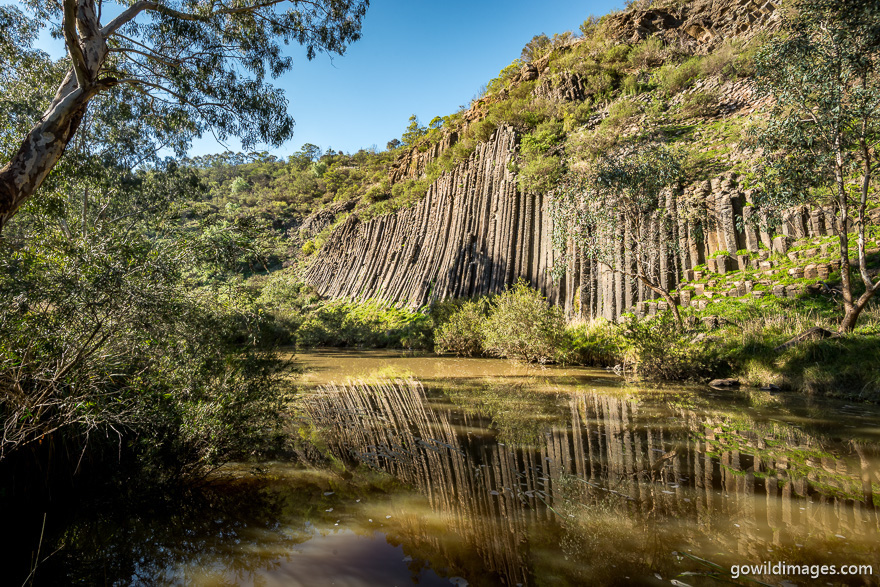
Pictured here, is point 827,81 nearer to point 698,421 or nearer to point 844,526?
point 698,421

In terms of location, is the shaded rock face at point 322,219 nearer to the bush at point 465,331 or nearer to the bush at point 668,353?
the bush at point 465,331

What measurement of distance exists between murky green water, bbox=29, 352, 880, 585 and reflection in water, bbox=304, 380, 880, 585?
19 millimetres

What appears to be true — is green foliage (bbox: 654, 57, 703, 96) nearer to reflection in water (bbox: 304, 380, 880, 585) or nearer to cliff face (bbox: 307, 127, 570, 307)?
cliff face (bbox: 307, 127, 570, 307)

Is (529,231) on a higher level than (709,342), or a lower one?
higher

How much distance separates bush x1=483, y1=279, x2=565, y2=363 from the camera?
15.2 m

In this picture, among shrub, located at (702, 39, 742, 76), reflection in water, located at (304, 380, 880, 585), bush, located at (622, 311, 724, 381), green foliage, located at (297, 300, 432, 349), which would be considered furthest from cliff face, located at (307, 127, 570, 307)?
reflection in water, located at (304, 380, 880, 585)

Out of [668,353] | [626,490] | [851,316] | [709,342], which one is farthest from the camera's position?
[709,342]

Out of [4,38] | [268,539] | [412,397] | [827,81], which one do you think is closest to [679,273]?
[827,81]

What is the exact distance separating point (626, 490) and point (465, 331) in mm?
15364

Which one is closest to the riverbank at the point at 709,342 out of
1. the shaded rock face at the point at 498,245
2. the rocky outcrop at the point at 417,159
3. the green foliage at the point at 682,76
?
the shaded rock face at the point at 498,245

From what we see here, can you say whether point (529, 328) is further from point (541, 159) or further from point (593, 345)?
point (541, 159)

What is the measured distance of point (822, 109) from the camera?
9.33 metres

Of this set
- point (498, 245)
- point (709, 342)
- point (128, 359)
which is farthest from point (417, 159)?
point (128, 359)

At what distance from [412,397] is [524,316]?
677cm
